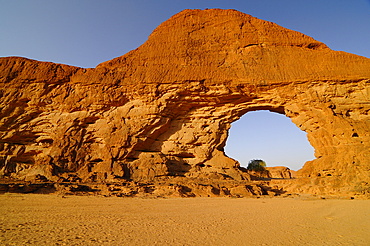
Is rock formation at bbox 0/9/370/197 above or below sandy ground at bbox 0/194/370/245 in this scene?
above

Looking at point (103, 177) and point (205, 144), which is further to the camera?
point (205, 144)

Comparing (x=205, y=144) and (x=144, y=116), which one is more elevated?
(x=144, y=116)

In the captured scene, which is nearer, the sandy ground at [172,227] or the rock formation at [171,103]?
the sandy ground at [172,227]

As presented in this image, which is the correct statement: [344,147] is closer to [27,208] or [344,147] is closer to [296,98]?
[296,98]

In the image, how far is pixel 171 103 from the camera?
63.9 feet

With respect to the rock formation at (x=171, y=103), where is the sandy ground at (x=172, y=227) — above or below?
below

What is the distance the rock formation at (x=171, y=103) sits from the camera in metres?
17.8

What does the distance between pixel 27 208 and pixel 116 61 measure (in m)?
14.9

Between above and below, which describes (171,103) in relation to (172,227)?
above

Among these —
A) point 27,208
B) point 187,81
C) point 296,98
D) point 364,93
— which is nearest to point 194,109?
point 187,81

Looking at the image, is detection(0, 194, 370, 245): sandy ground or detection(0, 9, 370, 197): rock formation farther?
detection(0, 9, 370, 197): rock formation

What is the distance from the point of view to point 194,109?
20.4m

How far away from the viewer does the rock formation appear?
1778cm

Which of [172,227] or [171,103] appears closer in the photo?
[172,227]
